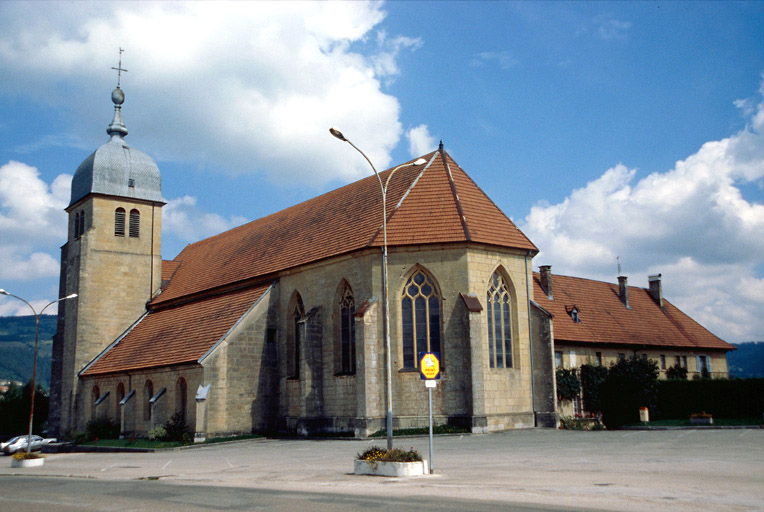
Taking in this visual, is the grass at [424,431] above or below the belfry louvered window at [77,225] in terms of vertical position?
below

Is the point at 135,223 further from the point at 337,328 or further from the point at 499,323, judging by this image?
the point at 499,323

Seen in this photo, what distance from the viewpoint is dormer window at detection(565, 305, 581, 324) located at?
4634 centimetres

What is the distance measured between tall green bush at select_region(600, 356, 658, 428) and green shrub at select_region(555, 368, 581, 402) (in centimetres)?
230

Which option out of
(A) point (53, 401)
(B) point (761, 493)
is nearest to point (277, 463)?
(B) point (761, 493)

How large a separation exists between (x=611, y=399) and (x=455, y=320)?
59.7 ft

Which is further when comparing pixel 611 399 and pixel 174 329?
pixel 611 399

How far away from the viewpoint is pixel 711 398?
134 ft

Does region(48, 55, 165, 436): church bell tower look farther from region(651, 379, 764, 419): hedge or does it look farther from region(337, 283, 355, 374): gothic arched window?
region(651, 379, 764, 419): hedge

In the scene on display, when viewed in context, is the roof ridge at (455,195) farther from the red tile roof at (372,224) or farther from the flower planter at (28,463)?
the flower planter at (28,463)

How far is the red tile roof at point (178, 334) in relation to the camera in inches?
1411

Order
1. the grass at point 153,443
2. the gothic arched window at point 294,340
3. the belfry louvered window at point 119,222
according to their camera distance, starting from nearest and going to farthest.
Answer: the grass at point 153,443 < the gothic arched window at point 294,340 < the belfry louvered window at point 119,222

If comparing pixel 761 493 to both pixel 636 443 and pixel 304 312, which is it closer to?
pixel 636 443

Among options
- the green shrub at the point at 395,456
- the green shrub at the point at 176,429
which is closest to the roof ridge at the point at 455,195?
Result: the green shrub at the point at 395,456

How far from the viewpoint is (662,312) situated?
5459cm
